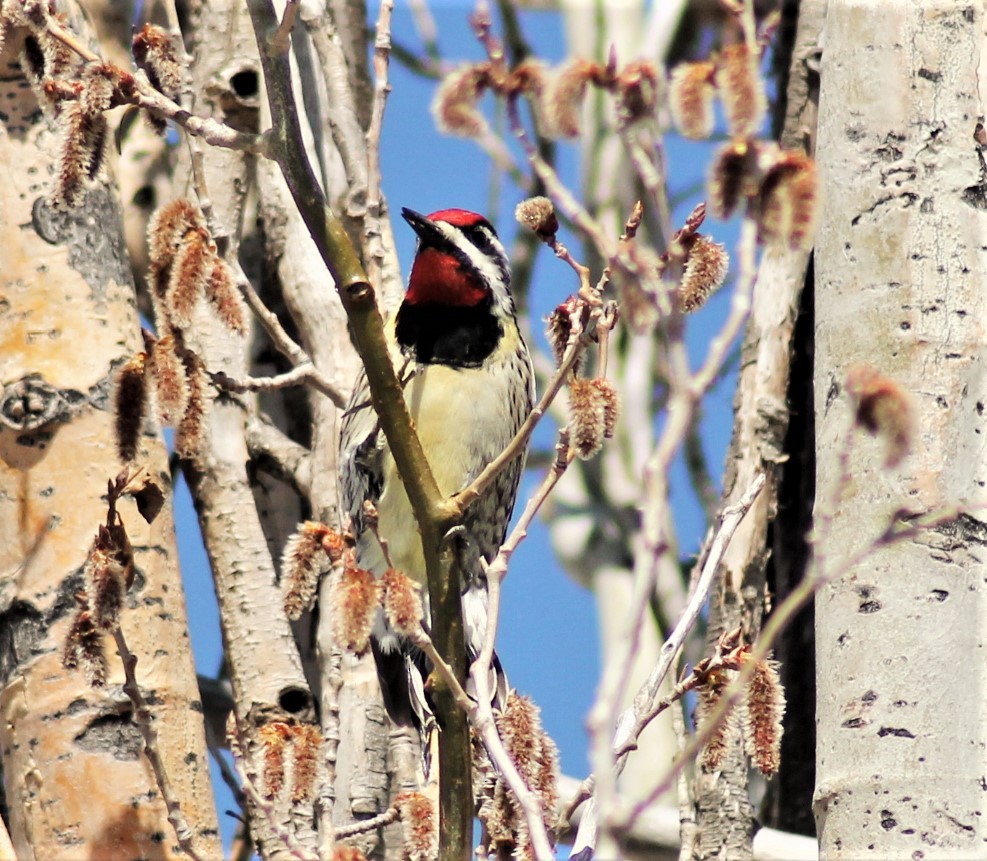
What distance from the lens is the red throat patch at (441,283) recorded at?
3.98 m

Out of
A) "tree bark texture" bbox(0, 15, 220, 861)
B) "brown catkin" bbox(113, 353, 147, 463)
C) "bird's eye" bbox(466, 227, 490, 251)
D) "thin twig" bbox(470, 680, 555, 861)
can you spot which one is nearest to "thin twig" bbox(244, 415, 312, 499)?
"tree bark texture" bbox(0, 15, 220, 861)

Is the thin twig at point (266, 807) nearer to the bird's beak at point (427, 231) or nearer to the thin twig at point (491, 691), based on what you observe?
the thin twig at point (491, 691)

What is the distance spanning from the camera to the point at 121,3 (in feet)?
14.4

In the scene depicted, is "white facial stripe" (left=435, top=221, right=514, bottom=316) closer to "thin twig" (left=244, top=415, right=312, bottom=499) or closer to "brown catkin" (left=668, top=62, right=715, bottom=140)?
"thin twig" (left=244, top=415, right=312, bottom=499)

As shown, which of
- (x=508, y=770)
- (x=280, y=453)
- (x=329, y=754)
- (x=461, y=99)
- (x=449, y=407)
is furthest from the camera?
(x=449, y=407)

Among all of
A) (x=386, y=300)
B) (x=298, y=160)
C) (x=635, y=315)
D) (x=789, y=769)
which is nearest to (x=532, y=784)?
(x=635, y=315)

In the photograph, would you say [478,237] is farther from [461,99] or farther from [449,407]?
[461,99]

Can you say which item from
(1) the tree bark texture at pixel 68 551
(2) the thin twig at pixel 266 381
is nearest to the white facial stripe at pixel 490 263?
(1) the tree bark texture at pixel 68 551

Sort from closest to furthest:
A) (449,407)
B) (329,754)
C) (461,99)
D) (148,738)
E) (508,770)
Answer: (508,770)
(461,99)
(329,754)
(148,738)
(449,407)

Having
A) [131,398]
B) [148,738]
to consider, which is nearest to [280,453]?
[131,398]

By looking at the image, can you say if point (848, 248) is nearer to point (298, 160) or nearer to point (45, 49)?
point (298, 160)

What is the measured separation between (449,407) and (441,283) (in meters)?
0.35

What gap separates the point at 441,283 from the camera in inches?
157

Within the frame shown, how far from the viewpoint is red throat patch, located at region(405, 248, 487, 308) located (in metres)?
3.98
